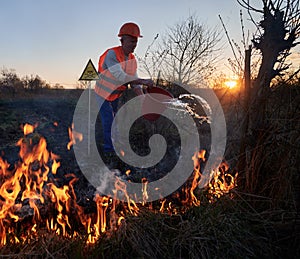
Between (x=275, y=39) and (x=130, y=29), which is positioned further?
(x=130, y=29)

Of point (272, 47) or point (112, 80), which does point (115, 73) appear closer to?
point (112, 80)

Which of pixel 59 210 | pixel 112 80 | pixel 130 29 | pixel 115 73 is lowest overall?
pixel 59 210

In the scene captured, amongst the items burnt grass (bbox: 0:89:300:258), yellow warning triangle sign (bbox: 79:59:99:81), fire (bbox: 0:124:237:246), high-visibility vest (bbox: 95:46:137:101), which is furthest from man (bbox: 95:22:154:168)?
burnt grass (bbox: 0:89:300:258)

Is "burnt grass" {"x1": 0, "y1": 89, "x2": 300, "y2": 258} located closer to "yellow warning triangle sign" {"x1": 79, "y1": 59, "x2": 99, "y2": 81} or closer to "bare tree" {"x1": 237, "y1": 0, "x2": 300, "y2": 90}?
"bare tree" {"x1": 237, "y1": 0, "x2": 300, "y2": 90}

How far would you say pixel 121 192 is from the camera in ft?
13.1

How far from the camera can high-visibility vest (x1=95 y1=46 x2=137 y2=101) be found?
17.1 feet

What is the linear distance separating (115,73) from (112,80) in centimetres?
18

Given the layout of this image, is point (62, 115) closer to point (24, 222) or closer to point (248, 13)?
point (24, 222)

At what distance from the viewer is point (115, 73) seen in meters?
5.07

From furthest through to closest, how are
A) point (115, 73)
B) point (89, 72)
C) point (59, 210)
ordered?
point (89, 72) < point (115, 73) < point (59, 210)

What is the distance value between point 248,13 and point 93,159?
146 inches

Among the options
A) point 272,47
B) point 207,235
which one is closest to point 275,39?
point 272,47

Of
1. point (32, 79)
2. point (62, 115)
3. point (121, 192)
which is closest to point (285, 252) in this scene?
point (121, 192)

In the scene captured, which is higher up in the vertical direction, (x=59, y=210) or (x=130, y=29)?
(x=130, y=29)
